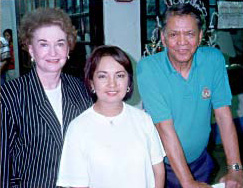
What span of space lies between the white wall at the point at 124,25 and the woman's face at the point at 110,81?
6.40 feet

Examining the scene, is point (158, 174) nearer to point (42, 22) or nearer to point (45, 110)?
point (45, 110)

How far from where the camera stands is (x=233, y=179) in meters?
1.87

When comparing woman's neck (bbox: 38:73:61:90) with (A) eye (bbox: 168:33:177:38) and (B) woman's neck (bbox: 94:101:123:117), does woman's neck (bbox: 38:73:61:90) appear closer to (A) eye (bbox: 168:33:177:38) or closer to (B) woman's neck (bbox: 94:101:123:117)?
(B) woman's neck (bbox: 94:101:123:117)

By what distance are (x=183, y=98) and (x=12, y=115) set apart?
94 centimetres

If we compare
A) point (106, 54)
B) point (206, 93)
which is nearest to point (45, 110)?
point (106, 54)

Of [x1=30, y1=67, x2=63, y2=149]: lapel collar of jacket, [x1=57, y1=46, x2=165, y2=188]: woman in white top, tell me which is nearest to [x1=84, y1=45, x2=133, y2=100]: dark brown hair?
[x1=57, y1=46, x2=165, y2=188]: woman in white top

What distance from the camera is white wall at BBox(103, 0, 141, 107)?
361 centimetres

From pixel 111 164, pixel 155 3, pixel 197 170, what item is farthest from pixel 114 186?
pixel 155 3

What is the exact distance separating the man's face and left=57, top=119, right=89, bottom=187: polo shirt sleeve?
71 cm

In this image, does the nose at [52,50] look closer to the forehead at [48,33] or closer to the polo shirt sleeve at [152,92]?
the forehead at [48,33]

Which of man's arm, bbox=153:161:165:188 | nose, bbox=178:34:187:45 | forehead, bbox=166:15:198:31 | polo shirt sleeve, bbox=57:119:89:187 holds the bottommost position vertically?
man's arm, bbox=153:161:165:188

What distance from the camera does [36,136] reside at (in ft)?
5.51

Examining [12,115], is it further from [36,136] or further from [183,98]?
[183,98]

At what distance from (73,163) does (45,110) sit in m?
0.33
